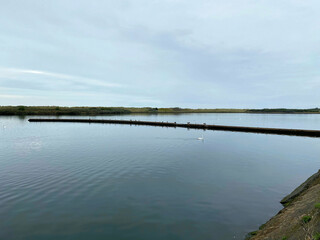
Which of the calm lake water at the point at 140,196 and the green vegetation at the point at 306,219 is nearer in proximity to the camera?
the green vegetation at the point at 306,219

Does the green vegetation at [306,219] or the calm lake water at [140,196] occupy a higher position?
the green vegetation at [306,219]

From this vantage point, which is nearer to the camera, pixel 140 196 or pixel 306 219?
pixel 306 219

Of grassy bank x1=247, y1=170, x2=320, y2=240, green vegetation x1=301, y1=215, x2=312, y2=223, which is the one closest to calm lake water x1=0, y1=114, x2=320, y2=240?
grassy bank x1=247, y1=170, x2=320, y2=240

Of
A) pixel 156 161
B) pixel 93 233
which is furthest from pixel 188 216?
pixel 156 161

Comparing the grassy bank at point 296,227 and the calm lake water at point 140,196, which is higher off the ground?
the grassy bank at point 296,227

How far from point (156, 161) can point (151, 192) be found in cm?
1045

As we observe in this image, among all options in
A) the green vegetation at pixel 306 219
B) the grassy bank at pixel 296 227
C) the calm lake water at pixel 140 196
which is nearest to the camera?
the grassy bank at pixel 296 227

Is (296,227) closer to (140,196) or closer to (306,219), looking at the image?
(306,219)

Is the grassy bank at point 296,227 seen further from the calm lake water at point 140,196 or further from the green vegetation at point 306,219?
the calm lake water at point 140,196

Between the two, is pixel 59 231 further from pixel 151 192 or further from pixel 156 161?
pixel 156 161

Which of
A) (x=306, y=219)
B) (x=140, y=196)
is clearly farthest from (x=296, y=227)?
(x=140, y=196)

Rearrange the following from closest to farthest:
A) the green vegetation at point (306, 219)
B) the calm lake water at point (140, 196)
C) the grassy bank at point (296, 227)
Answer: the grassy bank at point (296, 227) → the green vegetation at point (306, 219) → the calm lake water at point (140, 196)

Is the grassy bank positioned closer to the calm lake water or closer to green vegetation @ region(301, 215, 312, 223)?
green vegetation @ region(301, 215, 312, 223)

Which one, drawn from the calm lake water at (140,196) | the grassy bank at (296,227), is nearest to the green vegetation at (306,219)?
the grassy bank at (296,227)
